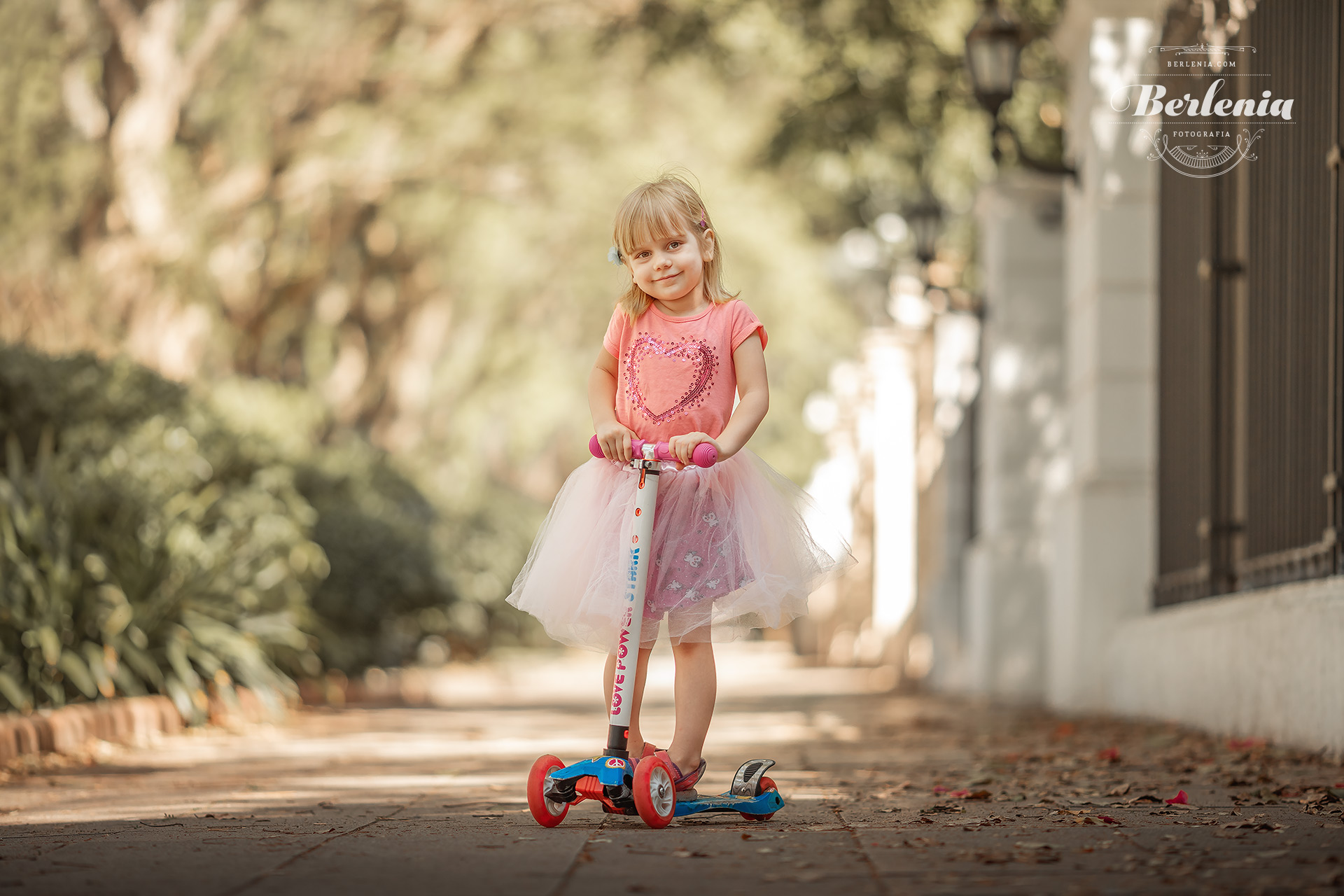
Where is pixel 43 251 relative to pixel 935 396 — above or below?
above

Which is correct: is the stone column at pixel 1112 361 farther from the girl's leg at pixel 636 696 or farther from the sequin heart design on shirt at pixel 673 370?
the girl's leg at pixel 636 696

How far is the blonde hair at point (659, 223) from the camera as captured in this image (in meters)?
4.39

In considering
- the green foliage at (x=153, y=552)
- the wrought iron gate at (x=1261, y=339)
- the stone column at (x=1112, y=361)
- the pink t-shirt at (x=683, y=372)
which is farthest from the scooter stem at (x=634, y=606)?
the stone column at (x=1112, y=361)

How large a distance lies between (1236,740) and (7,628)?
5.94m

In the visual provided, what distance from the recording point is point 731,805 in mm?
4199

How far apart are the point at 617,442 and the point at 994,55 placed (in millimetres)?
6070

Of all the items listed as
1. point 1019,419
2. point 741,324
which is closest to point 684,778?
point 741,324

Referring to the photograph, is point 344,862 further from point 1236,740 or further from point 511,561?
point 511,561

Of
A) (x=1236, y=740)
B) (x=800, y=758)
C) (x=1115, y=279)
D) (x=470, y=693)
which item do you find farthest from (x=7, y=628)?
(x=470, y=693)

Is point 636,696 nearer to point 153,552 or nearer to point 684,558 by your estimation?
point 684,558

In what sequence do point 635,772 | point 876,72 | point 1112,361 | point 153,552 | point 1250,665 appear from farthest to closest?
point 876,72 → point 1112,361 → point 153,552 → point 1250,665 → point 635,772

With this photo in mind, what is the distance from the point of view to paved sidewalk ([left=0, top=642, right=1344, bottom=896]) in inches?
124

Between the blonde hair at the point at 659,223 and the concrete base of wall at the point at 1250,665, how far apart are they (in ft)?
8.72

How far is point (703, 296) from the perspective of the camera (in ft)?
15.1
